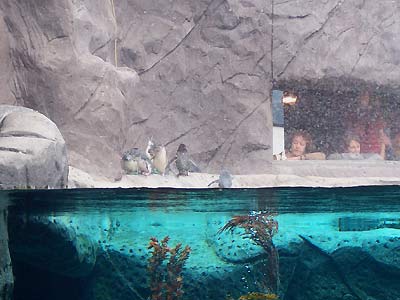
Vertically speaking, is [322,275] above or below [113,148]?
below

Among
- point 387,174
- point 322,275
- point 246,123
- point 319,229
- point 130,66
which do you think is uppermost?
point 130,66

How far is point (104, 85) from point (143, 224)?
3.67 metres

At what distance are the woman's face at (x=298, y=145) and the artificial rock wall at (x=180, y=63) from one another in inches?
49.5

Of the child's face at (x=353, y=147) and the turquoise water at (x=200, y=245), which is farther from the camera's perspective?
the child's face at (x=353, y=147)

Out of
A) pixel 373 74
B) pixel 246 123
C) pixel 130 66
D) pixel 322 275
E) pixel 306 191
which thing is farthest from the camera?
pixel 373 74

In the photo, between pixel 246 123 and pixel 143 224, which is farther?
pixel 246 123

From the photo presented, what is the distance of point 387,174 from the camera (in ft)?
39.1

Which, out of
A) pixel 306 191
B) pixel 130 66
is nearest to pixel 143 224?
pixel 306 191

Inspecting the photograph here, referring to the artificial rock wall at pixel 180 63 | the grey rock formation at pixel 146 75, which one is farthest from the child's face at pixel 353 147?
the grey rock formation at pixel 146 75

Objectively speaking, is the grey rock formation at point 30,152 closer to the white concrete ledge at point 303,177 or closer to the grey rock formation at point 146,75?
the white concrete ledge at point 303,177

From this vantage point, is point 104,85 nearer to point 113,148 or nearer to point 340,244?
point 113,148

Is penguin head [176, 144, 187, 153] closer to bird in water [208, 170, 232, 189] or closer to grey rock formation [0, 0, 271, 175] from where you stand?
grey rock formation [0, 0, 271, 175]

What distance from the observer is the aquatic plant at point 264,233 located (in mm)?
6062

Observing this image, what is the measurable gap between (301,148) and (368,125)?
1564 mm
